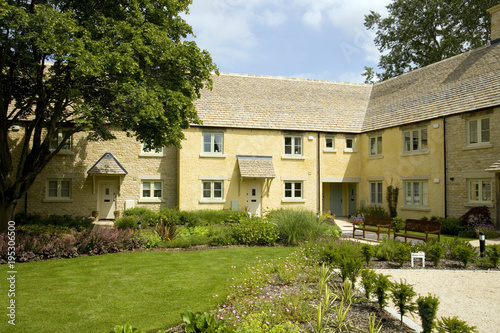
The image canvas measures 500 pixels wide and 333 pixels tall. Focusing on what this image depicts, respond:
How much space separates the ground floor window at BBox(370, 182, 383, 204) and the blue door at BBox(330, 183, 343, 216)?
2550 millimetres

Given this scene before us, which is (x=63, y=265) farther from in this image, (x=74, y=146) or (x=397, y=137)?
(x=397, y=137)

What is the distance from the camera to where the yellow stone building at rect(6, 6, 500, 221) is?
1936cm

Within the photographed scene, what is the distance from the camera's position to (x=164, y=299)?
24.0 ft

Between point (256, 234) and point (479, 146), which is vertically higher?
point (479, 146)

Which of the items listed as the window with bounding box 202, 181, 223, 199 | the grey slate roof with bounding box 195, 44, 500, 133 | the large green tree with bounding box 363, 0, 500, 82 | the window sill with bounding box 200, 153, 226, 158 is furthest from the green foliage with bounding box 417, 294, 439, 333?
the large green tree with bounding box 363, 0, 500, 82

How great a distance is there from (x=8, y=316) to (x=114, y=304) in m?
1.71

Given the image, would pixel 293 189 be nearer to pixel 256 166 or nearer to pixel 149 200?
pixel 256 166

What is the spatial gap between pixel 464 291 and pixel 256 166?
54.2ft

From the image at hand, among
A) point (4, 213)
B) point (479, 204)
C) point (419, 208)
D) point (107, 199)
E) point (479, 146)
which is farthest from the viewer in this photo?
point (107, 199)

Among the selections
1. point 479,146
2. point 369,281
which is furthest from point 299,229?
point 479,146

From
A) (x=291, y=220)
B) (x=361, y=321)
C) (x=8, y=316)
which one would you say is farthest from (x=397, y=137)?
(x=8, y=316)

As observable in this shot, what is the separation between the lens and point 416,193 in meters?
21.8

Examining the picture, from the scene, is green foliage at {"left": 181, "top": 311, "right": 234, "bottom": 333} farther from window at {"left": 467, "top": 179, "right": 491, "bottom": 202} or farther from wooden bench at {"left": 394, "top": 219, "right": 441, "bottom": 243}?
window at {"left": 467, "top": 179, "right": 491, "bottom": 202}

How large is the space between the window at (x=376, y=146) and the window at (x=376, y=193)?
2034 mm
